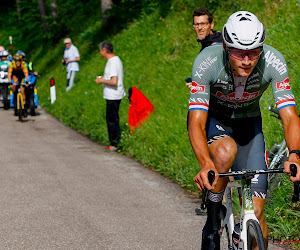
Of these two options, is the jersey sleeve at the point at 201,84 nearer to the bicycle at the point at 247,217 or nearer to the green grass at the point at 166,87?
the bicycle at the point at 247,217

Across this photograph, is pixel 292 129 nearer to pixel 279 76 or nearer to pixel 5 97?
pixel 279 76

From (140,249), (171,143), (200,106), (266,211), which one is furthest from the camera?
(171,143)

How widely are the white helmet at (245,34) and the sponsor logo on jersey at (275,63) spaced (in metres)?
0.37

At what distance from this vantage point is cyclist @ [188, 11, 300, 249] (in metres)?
3.58

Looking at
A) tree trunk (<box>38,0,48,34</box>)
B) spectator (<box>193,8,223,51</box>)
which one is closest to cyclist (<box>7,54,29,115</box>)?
spectator (<box>193,8,223,51</box>)

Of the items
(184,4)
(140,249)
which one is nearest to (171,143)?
(140,249)

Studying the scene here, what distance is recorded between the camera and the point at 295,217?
5531mm

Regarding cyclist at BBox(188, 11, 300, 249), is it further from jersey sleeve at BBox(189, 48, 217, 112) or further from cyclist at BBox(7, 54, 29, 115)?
cyclist at BBox(7, 54, 29, 115)

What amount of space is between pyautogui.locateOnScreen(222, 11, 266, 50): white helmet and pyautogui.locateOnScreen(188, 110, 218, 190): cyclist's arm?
1.83ft

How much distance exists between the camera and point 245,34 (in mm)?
3500

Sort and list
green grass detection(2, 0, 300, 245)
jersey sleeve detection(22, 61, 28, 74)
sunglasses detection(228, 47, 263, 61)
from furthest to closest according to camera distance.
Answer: jersey sleeve detection(22, 61, 28, 74)
green grass detection(2, 0, 300, 245)
sunglasses detection(228, 47, 263, 61)

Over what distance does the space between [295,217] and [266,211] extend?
477 mm

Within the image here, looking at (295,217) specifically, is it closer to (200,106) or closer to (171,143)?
(200,106)

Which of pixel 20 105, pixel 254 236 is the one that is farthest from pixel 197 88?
pixel 20 105
